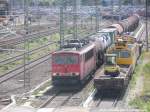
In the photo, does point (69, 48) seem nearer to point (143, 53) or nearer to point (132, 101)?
point (132, 101)

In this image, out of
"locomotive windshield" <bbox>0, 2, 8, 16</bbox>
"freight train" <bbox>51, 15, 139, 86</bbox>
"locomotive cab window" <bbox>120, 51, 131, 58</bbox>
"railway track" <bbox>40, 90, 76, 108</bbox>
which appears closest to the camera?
"railway track" <bbox>40, 90, 76, 108</bbox>

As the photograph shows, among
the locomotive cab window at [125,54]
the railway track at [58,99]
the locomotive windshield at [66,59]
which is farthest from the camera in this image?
the locomotive cab window at [125,54]

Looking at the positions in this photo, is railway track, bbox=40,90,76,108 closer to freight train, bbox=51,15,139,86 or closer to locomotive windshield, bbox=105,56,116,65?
freight train, bbox=51,15,139,86

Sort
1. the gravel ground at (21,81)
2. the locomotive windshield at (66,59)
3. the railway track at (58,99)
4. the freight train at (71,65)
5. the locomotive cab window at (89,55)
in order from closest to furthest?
the railway track at (58,99) < the gravel ground at (21,81) < the freight train at (71,65) < the locomotive windshield at (66,59) < the locomotive cab window at (89,55)

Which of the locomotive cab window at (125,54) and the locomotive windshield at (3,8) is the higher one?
the locomotive windshield at (3,8)

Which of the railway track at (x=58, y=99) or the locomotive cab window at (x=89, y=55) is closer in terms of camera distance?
the railway track at (x=58, y=99)

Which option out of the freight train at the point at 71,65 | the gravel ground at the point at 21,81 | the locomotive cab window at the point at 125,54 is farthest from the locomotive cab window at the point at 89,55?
the gravel ground at the point at 21,81

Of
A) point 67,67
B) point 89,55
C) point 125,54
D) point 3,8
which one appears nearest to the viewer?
point 67,67

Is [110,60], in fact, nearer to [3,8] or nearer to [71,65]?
[71,65]

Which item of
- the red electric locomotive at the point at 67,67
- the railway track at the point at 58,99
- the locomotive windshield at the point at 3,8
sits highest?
the locomotive windshield at the point at 3,8

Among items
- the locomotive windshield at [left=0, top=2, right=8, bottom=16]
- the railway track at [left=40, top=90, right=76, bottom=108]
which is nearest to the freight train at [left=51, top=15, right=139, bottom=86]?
the railway track at [left=40, top=90, right=76, bottom=108]

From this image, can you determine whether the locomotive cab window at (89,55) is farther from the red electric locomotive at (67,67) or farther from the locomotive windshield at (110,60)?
the locomotive windshield at (110,60)

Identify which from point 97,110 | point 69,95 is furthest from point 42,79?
point 97,110

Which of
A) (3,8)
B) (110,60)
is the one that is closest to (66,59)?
(110,60)
